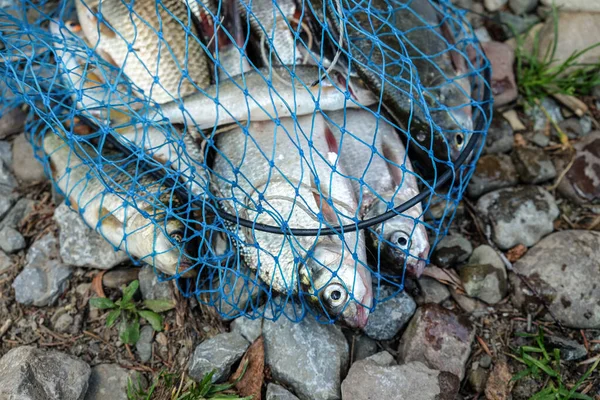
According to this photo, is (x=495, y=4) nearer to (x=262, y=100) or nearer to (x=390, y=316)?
(x=262, y=100)

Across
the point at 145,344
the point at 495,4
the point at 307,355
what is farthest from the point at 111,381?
the point at 495,4

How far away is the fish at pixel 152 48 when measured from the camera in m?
3.73

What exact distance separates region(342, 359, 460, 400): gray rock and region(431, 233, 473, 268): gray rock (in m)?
0.74

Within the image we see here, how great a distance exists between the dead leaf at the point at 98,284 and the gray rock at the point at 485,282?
2244 millimetres

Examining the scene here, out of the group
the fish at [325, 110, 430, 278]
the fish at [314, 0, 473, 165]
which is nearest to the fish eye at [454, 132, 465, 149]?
the fish at [314, 0, 473, 165]

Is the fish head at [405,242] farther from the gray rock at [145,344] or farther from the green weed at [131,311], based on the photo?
the gray rock at [145,344]

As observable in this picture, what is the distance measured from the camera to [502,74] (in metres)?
4.12

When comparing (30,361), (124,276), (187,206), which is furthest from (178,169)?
(30,361)

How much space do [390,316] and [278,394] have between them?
78 cm

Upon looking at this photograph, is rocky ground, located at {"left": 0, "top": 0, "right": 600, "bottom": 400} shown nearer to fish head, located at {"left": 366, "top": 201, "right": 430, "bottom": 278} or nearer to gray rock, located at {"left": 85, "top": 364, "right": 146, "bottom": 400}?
gray rock, located at {"left": 85, "top": 364, "right": 146, "bottom": 400}

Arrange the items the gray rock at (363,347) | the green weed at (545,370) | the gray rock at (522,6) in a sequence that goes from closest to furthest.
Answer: the green weed at (545,370)
the gray rock at (363,347)
the gray rock at (522,6)

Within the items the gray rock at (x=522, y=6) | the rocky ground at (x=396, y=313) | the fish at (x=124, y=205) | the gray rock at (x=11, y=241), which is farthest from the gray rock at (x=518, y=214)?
the gray rock at (x=11, y=241)

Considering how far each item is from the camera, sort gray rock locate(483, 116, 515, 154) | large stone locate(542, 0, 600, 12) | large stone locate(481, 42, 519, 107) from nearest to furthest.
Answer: gray rock locate(483, 116, 515, 154) < large stone locate(481, 42, 519, 107) < large stone locate(542, 0, 600, 12)

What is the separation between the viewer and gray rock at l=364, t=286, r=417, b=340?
10.7ft
